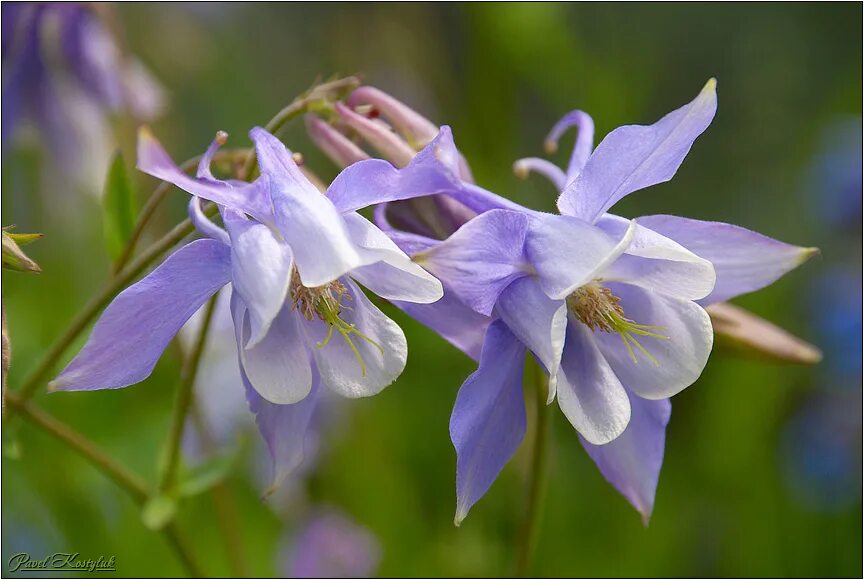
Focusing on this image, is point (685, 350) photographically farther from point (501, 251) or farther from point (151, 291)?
point (151, 291)

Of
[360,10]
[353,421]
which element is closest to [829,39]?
[360,10]

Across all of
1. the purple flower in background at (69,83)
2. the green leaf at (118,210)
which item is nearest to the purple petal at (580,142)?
the green leaf at (118,210)

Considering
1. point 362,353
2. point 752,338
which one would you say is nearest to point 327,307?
point 362,353

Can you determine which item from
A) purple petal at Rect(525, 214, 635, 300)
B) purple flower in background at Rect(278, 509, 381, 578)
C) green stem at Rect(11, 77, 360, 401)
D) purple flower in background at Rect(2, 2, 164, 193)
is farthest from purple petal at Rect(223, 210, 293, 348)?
purple flower in background at Rect(278, 509, 381, 578)

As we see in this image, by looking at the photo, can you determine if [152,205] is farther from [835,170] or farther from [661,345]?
[835,170]

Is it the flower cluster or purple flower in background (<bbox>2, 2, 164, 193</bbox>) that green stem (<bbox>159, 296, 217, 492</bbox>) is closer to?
the flower cluster

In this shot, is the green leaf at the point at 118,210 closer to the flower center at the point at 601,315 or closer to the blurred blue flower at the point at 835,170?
the flower center at the point at 601,315
